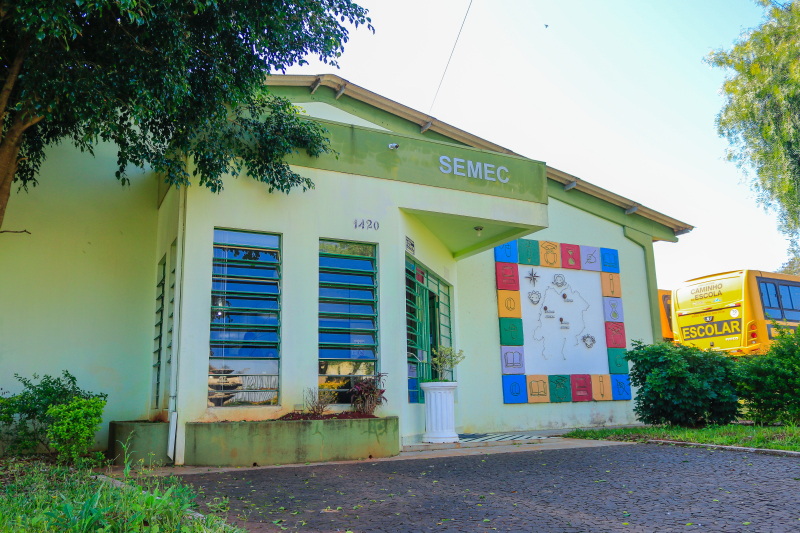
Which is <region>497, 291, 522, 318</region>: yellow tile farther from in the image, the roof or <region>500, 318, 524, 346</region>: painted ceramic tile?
the roof

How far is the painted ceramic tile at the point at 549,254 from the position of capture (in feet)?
48.4

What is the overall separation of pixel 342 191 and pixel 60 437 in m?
4.97

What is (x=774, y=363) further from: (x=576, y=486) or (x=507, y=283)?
(x=576, y=486)

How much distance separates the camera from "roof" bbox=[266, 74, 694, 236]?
1296cm

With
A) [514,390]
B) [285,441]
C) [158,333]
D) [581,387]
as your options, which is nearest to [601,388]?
[581,387]

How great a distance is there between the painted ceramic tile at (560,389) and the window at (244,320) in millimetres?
7945

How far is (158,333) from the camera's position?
951 cm

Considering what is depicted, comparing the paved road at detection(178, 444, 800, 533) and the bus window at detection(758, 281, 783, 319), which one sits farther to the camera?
the bus window at detection(758, 281, 783, 319)

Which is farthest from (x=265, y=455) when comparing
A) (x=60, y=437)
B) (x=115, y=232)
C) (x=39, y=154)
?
(x=39, y=154)

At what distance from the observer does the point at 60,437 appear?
6895mm

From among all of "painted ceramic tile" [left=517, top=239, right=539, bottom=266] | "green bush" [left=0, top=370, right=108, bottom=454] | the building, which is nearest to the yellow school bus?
"painted ceramic tile" [left=517, top=239, right=539, bottom=266]

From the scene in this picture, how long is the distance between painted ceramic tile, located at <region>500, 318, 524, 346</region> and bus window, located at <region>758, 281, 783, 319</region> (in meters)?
7.73

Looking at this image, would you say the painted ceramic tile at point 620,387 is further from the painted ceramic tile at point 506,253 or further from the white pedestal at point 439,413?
the white pedestal at point 439,413

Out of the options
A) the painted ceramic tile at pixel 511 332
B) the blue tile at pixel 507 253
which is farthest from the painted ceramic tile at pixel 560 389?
the blue tile at pixel 507 253
